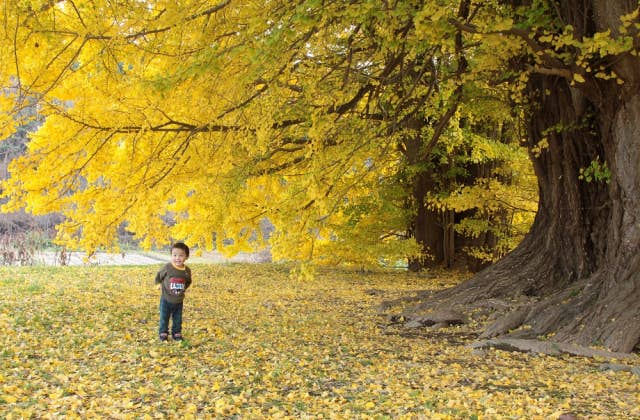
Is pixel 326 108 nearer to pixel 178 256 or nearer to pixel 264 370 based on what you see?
pixel 178 256

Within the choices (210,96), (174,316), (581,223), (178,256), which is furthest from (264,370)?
(581,223)

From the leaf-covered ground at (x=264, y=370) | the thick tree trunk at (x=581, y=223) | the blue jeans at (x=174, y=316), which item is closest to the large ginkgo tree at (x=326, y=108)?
the thick tree trunk at (x=581, y=223)

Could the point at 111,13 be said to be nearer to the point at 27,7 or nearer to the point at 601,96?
the point at 27,7

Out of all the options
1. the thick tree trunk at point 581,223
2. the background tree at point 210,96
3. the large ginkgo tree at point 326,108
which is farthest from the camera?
the thick tree trunk at point 581,223

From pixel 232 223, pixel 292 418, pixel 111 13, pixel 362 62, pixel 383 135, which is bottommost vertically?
pixel 292 418

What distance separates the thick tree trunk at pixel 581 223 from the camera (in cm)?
576

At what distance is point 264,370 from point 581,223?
14.5 ft

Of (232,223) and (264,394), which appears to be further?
(232,223)

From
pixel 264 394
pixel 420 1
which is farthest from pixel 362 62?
pixel 264 394

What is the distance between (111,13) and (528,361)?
4.74 m

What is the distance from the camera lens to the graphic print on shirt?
5.85 meters

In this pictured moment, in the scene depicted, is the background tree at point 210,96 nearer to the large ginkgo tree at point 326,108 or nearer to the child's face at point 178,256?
the large ginkgo tree at point 326,108

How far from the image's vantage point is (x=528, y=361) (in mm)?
5191

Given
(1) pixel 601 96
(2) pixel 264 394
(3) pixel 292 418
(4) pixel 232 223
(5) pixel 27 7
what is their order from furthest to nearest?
(4) pixel 232 223, (1) pixel 601 96, (5) pixel 27 7, (2) pixel 264 394, (3) pixel 292 418
